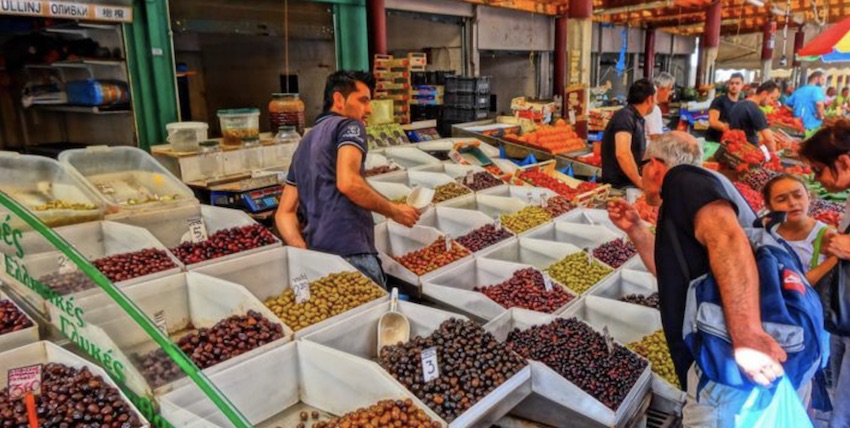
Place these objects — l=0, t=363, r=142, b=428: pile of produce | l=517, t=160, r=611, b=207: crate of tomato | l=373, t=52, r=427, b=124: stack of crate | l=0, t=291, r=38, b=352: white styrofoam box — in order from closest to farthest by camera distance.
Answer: l=0, t=363, r=142, b=428: pile of produce, l=0, t=291, r=38, b=352: white styrofoam box, l=517, t=160, r=611, b=207: crate of tomato, l=373, t=52, r=427, b=124: stack of crate

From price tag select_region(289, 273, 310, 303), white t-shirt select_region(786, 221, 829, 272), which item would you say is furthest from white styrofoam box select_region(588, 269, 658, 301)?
price tag select_region(289, 273, 310, 303)

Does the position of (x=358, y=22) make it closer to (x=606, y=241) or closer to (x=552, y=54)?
(x=606, y=241)

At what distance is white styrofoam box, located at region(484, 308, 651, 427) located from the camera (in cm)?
219

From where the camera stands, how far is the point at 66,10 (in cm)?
430

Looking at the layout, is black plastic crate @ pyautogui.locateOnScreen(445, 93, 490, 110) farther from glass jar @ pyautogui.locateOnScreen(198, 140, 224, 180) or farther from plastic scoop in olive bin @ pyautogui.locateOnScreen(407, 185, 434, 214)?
plastic scoop in olive bin @ pyautogui.locateOnScreen(407, 185, 434, 214)

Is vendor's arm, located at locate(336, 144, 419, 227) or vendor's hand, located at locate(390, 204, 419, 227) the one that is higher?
vendor's arm, located at locate(336, 144, 419, 227)

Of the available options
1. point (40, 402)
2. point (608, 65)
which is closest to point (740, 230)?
point (40, 402)

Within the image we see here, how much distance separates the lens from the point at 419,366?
2145mm

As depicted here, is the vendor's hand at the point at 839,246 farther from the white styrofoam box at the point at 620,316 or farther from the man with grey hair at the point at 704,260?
the white styrofoam box at the point at 620,316

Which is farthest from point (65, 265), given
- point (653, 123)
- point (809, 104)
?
point (809, 104)

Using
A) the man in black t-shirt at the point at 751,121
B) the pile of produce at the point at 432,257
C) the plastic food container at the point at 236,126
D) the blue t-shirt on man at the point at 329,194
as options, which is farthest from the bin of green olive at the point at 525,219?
the man in black t-shirt at the point at 751,121

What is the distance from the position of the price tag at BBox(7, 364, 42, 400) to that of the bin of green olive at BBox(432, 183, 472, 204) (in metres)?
3.14

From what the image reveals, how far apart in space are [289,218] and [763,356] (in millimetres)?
2315

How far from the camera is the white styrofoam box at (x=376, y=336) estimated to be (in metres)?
2.12
